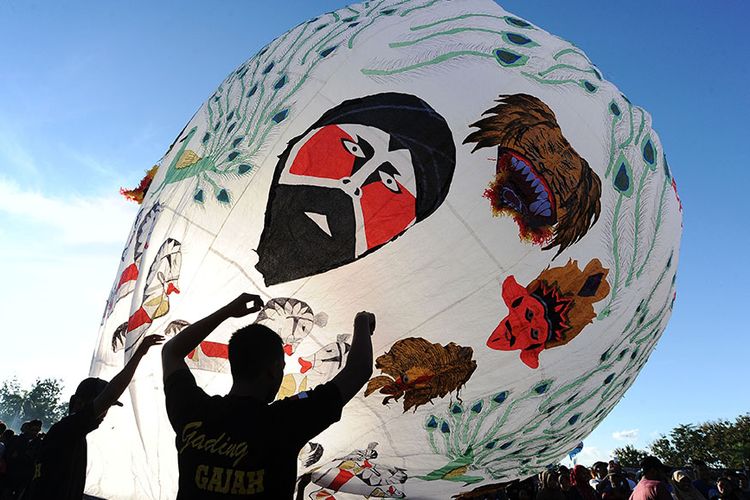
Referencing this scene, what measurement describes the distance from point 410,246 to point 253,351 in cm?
111

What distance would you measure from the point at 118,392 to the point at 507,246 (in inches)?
79.2

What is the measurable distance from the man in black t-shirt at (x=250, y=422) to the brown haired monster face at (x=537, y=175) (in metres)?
1.35

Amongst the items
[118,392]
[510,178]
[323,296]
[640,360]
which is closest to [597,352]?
[640,360]

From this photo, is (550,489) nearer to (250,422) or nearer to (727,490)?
(727,490)

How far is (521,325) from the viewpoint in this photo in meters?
2.77

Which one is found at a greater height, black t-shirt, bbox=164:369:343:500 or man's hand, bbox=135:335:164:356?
man's hand, bbox=135:335:164:356

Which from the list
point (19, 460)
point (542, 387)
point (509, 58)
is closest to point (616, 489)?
point (542, 387)

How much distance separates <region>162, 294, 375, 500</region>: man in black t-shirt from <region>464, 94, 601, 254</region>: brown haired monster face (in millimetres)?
1351

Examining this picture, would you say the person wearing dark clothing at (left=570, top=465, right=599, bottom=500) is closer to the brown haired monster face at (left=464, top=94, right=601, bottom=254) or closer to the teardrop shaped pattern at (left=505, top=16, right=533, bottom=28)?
the brown haired monster face at (left=464, top=94, right=601, bottom=254)

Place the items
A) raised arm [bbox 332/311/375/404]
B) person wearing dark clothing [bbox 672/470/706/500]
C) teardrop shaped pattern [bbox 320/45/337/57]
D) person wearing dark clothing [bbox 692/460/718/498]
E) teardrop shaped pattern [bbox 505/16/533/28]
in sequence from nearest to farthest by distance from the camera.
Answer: raised arm [bbox 332/311/375/404], teardrop shaped pattern [bbox 320/45/337/57], teardrop shaped pattern [bbox 505/16/533/28], person wearing dark clothing [bbox 672/470/706/500], person wearing dark clothing [bbox 692/460/718/498]

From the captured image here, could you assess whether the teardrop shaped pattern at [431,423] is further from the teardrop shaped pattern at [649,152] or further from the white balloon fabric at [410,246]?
the teardrop shaped pattern at [649,152]

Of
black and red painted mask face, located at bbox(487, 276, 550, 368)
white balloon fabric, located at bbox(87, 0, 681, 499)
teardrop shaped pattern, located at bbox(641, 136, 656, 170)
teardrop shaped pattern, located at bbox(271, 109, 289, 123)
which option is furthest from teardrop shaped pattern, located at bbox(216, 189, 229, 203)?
teardrop shaped pattern, located at bbox(641, 136, 656, 170)

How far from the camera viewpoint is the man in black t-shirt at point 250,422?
1532 millimetres

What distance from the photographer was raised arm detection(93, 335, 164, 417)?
255 cm
